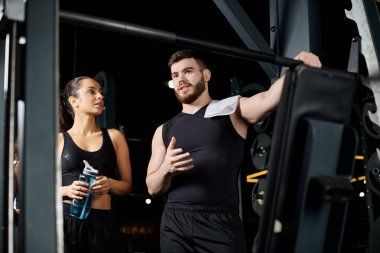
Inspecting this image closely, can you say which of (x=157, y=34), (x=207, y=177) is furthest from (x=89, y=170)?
(x=157, y=34)

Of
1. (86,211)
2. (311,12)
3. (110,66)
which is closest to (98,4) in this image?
(110,66)

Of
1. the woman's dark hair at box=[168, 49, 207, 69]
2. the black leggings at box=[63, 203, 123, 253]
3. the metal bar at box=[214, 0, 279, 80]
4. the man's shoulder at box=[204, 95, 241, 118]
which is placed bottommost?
the black leggings at box=[63, 203, 123, 253]

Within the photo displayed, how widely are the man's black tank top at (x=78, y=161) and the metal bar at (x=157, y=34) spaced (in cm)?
148

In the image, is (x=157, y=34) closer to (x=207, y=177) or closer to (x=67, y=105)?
(x=207, y=177)

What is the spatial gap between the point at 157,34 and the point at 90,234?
1.63m

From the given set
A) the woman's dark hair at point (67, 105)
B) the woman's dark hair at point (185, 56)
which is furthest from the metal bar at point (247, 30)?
the woman's dark hair at point (67, 105)

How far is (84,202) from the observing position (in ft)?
8.63

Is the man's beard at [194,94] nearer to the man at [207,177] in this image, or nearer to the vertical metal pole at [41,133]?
the man at [207,177]

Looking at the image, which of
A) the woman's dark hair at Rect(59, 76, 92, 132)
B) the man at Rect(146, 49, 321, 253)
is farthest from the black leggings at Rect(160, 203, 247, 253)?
the woman's dark hair at Rect(59, 76, 92, 132)

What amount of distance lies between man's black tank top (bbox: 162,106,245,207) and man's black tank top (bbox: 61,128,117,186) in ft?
1.81

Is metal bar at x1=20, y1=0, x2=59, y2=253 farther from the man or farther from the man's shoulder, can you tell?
the man's shoulder

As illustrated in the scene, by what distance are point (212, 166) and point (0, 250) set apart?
1.30 m

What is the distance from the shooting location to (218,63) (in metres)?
8.82

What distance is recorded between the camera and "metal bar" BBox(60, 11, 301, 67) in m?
1.26
